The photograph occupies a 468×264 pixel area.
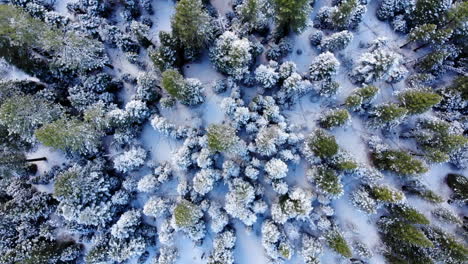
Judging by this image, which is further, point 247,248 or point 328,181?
point 247,248

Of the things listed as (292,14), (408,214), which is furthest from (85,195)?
(408,214)

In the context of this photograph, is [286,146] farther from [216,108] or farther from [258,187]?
[216,108]

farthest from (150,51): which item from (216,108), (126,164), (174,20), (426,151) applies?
(426,151)

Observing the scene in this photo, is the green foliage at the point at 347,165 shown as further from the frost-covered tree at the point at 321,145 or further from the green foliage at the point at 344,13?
the green foliage at the point at 344,13

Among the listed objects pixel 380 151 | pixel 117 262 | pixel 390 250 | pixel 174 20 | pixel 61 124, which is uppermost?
pixel 174 20

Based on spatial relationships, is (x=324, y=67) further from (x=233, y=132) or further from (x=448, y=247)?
(x=448, y=247)

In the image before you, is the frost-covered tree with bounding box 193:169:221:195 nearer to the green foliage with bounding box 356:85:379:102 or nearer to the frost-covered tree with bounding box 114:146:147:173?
the frost-covered tree with bounding box 114:146:147:173
